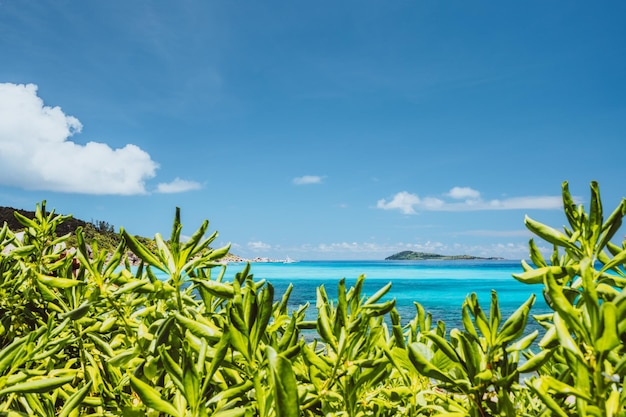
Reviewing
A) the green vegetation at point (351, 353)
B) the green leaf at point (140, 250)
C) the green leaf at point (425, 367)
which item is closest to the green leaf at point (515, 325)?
the green vegetation at point (351, 353)

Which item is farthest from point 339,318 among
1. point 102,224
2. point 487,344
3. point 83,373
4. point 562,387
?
point 102,224

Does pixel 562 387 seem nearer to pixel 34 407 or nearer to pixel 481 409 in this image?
pixel 481 409

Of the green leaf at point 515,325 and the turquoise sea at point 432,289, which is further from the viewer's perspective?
the turquoise sea at point 432,289

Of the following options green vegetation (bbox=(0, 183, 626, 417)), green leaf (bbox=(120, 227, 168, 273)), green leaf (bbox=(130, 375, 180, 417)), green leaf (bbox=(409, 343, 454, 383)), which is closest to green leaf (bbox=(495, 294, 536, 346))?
green vegetation (bbox=(0, 183, 626, 417))

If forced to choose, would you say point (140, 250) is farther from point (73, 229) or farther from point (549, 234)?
point (73, 229)

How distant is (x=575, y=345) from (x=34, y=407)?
105 cm

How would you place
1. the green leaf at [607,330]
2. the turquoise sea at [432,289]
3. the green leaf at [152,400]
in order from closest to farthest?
the green leaf at [607,330]
the green leaf at [152,400]
the turquoise sea at [432,289]

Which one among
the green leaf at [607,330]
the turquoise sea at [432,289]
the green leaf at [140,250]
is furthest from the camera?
the turquoise sea at [432,289]

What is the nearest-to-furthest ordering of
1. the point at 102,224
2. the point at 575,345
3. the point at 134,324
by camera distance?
the point at 575,345 → the point at 134,324 → the point at 102,224

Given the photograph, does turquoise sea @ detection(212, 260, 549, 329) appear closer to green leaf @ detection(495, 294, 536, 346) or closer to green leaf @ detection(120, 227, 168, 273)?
green leaf @ detection(495, 294, 536, 346)

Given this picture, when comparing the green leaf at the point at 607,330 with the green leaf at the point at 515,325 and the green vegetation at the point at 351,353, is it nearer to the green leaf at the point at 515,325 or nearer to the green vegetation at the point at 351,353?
the green vegetation at the point at 351,353

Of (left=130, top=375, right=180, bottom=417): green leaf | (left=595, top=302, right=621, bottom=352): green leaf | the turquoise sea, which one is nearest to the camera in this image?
(left=595, top=302, right=621, bottom=352): green leaf

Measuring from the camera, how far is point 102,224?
53.2 m

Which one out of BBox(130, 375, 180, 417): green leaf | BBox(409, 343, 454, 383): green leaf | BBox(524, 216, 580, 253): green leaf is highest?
BBox(524, 216, 580, 253): green leaf
